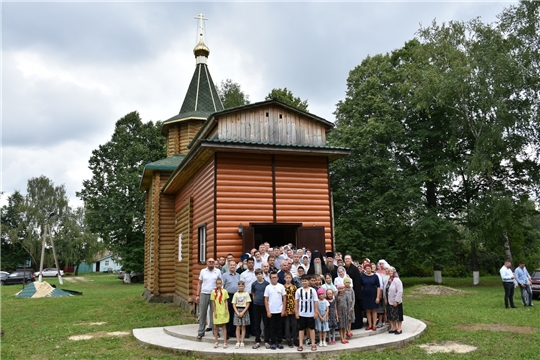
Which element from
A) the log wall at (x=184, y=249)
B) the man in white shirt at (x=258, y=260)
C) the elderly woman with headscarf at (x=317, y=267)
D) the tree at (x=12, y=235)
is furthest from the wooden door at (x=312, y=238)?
the tree at (x=12, y=235)

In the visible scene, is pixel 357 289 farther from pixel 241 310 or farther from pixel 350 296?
pixel 241 310

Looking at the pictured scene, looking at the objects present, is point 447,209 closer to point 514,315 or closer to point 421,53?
point 421,53

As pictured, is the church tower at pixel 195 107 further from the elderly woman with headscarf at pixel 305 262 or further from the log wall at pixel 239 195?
the elderly woman with headscarf at pixel 305 262

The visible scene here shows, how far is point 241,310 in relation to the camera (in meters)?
8.16

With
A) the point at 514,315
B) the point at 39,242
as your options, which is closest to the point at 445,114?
the point at 514,315

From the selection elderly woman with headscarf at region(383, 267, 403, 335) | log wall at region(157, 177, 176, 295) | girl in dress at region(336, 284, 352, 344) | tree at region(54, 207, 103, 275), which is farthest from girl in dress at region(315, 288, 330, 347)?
tree at region(54, 207, 103, 275)

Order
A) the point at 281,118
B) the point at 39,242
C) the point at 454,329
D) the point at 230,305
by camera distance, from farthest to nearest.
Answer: the point at 39,242 → the point at 281,118 → the point at 454,329 → the point at 230,305

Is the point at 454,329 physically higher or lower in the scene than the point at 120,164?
lower

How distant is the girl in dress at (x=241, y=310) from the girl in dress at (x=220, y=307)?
7.2 inches

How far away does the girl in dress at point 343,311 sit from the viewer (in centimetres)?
837

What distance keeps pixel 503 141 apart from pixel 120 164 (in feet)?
88.8

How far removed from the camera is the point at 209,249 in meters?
11.5

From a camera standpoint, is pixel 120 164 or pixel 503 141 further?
pixel 120 164

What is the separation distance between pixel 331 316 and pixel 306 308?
0.73 m
